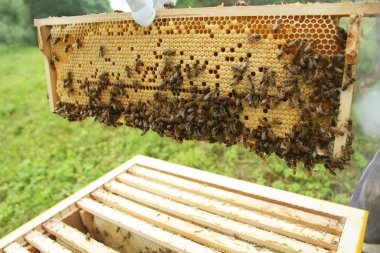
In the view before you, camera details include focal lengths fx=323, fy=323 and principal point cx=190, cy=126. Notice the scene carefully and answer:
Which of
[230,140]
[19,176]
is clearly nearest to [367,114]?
[230,140]

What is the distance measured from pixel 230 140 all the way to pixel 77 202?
8.07ft

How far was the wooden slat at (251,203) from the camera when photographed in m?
3.29

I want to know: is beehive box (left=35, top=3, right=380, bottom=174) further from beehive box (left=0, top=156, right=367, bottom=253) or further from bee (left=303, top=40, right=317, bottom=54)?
beehive box (left=0, top=156, right=367, bottom=253)

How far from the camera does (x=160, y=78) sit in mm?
2795

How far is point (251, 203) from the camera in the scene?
12.1 feet

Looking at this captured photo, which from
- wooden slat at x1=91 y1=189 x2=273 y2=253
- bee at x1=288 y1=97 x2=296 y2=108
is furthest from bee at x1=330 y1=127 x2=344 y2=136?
wooden slat at x1=91 y1=189 x2=273 y2=253

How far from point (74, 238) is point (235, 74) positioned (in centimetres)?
248

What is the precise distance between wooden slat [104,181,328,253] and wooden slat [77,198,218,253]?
0.96 ft

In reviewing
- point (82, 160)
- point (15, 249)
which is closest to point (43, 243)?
point (15, 249)

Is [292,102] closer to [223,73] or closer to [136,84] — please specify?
[223,73]

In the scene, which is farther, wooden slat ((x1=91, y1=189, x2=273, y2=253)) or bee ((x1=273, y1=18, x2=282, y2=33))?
wooden slat ((x1=91, y1=189, x2=273, y2=253))

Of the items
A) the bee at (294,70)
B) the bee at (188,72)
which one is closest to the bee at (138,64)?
the bee at (188,72)

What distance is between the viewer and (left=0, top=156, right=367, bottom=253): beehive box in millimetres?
3127

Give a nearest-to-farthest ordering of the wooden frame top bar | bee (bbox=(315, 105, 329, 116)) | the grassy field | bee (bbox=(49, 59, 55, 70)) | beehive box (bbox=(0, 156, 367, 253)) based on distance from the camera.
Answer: the wooden frame top bar
bee (bbox=(315, 105, 329, 116))
beehive box (bbox=(0, 156, 367, 253))
bee (bbox=(49, 59, 55, 70))
the grassy field
